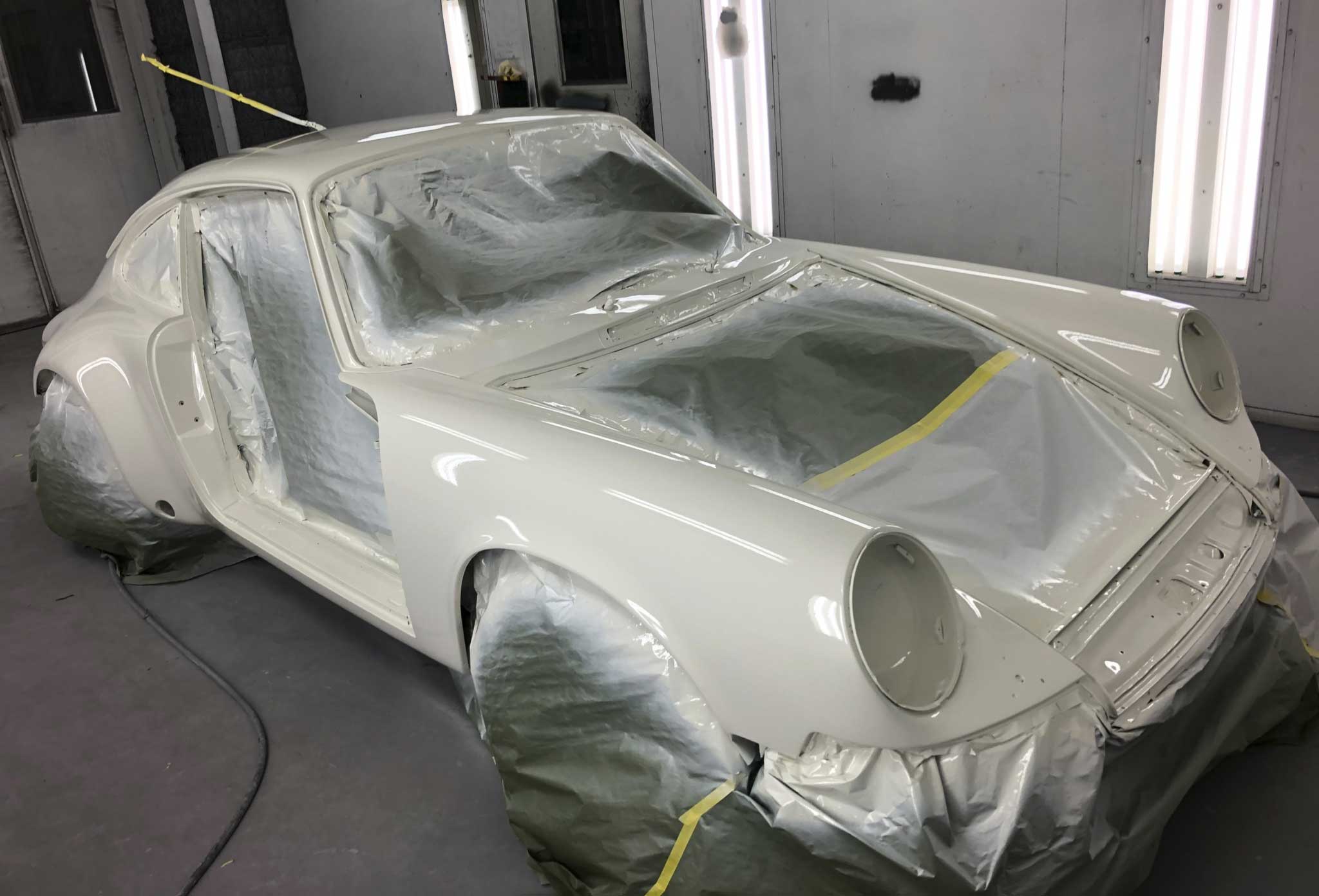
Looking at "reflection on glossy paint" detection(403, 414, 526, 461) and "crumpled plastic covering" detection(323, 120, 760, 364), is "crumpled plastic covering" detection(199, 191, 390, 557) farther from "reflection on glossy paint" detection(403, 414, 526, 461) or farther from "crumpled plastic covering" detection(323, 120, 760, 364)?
"reflection on glossy paint" detection(403, 414, 526, 461)

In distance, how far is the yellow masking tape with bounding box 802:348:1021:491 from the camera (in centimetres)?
166

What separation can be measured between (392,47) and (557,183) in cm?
440

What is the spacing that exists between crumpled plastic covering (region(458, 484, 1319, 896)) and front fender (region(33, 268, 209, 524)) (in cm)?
135

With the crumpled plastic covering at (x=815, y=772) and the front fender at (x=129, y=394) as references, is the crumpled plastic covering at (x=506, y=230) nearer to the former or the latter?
the crumpled plastic covering at (x=815, y=772)

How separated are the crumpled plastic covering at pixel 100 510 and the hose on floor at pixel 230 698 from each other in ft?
0.37

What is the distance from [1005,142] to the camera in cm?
377

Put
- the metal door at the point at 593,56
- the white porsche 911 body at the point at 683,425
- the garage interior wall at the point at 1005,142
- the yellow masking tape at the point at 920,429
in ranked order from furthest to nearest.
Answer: the metal door at the point at 593,56, the garage interior wall at the point at 1005,142, the yellow masking tape at the point at 920,429, the white porsche 911 body at the point at 683,425

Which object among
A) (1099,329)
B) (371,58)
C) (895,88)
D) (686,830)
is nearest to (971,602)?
(686,830)

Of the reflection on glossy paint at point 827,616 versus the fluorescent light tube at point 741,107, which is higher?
the fluorescent light tube at point 741,107

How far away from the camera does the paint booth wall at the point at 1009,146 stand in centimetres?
331

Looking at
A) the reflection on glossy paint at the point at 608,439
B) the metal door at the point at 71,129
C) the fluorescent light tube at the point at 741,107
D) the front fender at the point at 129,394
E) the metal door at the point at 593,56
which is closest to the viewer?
the reflection on glossy paint at the point at 608,439

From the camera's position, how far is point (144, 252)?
9.39 feet

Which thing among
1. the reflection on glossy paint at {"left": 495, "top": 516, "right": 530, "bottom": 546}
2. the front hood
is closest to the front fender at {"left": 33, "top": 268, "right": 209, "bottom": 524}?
the front hood

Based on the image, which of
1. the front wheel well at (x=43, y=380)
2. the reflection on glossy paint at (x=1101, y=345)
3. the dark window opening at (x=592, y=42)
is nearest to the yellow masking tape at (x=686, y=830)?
the reflection on glossy paint at (x=1101, y=345)
